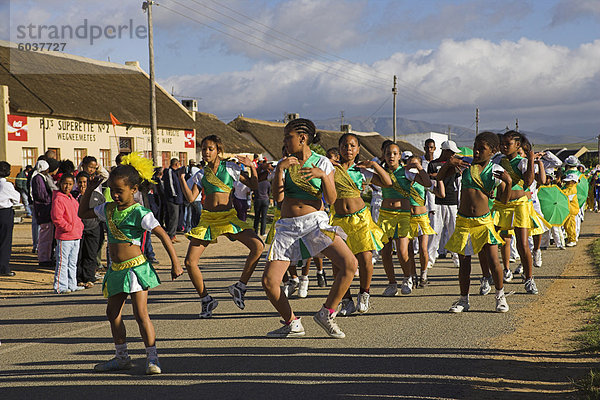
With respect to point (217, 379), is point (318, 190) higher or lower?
higher

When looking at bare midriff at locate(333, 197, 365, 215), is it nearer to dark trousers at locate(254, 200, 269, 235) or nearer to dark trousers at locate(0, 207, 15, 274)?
dark trousers at locate(0, 207, 15, 274)

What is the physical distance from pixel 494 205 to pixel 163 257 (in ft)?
27.7

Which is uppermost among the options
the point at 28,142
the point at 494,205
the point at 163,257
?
the point at 28,142

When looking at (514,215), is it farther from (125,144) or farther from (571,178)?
(125,144)

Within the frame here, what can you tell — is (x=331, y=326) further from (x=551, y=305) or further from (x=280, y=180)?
(x=551, y=305)

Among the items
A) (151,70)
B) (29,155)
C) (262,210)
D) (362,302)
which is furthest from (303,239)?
(29,155)

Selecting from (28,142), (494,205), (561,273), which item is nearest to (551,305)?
(494,205)

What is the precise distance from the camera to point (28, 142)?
26125 millimetres

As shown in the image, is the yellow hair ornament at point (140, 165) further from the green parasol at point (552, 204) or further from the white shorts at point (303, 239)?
the green parasol at point (552, 204)

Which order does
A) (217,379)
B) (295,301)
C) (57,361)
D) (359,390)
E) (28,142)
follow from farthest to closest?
1. (28,142)
2. (295,301)
3. (57,361)
4. (217,379)
5. (359,390)

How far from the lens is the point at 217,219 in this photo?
26.5ft

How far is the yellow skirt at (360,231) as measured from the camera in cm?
794

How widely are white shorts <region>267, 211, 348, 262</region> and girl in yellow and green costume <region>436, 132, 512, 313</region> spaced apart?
2.06 meters

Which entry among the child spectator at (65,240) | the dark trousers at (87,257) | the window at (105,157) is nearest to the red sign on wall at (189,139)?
the window at (105,157)
